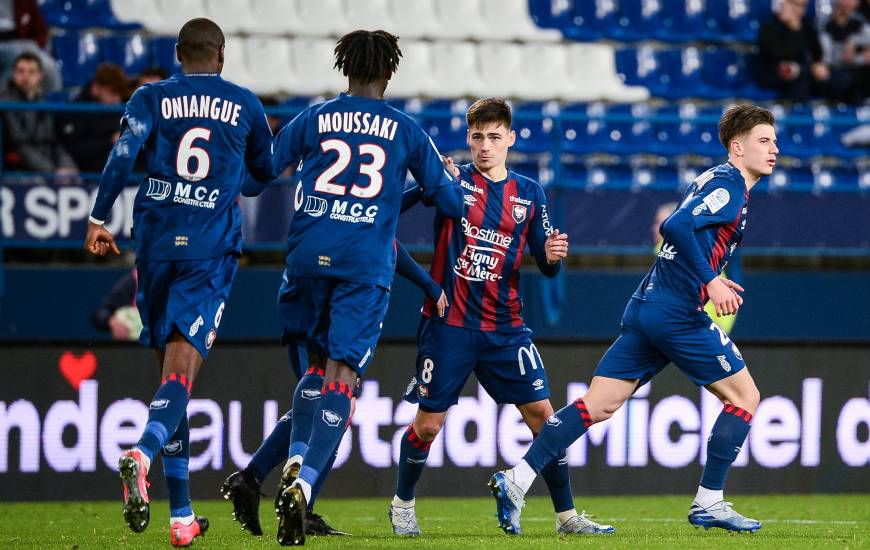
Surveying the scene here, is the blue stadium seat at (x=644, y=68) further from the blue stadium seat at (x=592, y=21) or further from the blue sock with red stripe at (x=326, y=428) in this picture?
the blue sock with red stripe at (x=326, y=428)

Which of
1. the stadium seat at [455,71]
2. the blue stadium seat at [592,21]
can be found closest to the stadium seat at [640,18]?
the blue stadium seat at [592,21]

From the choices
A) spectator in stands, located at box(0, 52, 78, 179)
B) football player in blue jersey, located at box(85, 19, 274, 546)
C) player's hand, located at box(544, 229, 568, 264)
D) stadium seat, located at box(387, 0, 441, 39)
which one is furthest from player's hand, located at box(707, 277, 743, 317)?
stadium seat, located at box(387, 0, 441, 39)

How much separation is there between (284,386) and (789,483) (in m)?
3.40

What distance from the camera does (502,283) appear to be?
630cm

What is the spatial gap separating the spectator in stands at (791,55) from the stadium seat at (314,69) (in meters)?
3.93

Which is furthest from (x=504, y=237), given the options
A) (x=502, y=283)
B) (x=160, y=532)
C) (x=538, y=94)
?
(x=538, y=94)

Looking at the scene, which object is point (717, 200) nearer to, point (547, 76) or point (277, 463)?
point (277, 463)

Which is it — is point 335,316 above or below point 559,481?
above

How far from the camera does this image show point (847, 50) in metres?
12.9

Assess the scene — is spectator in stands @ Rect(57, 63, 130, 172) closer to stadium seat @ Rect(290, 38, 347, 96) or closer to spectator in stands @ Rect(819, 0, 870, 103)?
stadium seat @ Rect(290, 38, 347, 96)

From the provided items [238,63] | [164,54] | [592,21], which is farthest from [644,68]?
[164,54]

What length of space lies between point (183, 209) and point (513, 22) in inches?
323

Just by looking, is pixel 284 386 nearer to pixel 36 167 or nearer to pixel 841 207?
pixel 36 167

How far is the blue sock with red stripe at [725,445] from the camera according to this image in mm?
5969
